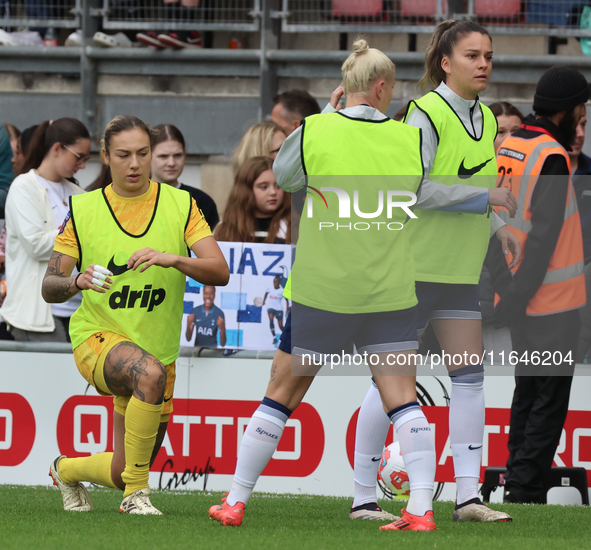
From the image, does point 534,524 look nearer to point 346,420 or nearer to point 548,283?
point 548,283

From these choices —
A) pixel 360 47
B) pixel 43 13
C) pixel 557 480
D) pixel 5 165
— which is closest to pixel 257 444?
pixel 360 47

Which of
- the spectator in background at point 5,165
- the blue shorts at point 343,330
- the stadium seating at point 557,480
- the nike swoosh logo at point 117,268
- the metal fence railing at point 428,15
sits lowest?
the stadium seating at point 557,480

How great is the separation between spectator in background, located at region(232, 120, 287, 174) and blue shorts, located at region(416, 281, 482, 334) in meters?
3.15

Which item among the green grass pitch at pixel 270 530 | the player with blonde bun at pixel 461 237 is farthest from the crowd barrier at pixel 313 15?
the green grass pitch at pixel 270 530

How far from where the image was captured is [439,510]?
5.21 m

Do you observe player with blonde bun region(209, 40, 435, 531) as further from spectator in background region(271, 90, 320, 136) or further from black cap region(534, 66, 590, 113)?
spectator in background region(271, 90, 320, 136)

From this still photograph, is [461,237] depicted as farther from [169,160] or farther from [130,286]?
[169,160]

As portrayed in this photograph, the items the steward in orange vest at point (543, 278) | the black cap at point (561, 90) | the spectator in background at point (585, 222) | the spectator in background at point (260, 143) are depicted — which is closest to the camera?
the steward in orange vest at point (543, 278)

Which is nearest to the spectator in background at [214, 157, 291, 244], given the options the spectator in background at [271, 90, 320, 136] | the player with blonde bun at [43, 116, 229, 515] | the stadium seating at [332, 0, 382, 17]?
the spectator in background at [271, 90, 320, 136]

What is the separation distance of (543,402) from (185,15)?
6.82 meters

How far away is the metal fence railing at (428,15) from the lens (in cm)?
998

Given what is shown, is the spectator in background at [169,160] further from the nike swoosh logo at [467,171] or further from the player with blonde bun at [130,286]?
the nike swoosh logo at [467,171]

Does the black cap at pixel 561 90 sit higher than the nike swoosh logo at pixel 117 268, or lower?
higher

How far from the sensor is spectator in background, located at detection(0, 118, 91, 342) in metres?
6.87
